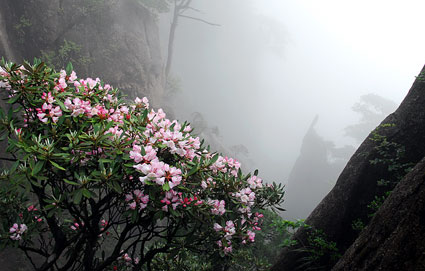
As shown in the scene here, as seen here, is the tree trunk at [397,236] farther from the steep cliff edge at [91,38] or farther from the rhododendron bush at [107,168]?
the steep cliff edge at [91,38]

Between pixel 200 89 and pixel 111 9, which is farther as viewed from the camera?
pixel 200 89

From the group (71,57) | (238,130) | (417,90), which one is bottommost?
(417,90)

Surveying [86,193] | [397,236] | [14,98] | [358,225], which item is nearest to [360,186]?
[358,225]

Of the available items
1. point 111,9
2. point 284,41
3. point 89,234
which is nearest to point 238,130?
point 284,41

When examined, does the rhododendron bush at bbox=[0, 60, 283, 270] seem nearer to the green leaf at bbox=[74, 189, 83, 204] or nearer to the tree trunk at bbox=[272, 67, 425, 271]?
the green leaf at bbox=[74, 189, 83, 204]

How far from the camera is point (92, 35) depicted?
470 inches

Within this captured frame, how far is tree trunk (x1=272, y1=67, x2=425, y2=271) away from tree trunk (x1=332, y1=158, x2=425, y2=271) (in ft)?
4.49

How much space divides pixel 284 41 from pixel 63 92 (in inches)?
1486

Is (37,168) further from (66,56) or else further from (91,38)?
(91,38)

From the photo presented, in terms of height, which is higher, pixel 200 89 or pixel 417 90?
pixel 200 89

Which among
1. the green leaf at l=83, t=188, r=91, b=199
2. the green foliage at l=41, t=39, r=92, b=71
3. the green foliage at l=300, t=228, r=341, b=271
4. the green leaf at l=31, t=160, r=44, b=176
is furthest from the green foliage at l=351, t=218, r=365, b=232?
the green foliage at l=41, t=39, r=92, b=71

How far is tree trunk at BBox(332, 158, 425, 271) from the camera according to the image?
1715 millimetres

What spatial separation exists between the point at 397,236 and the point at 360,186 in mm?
2254

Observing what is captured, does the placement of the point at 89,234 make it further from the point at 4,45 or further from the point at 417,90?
the point at 4,45
